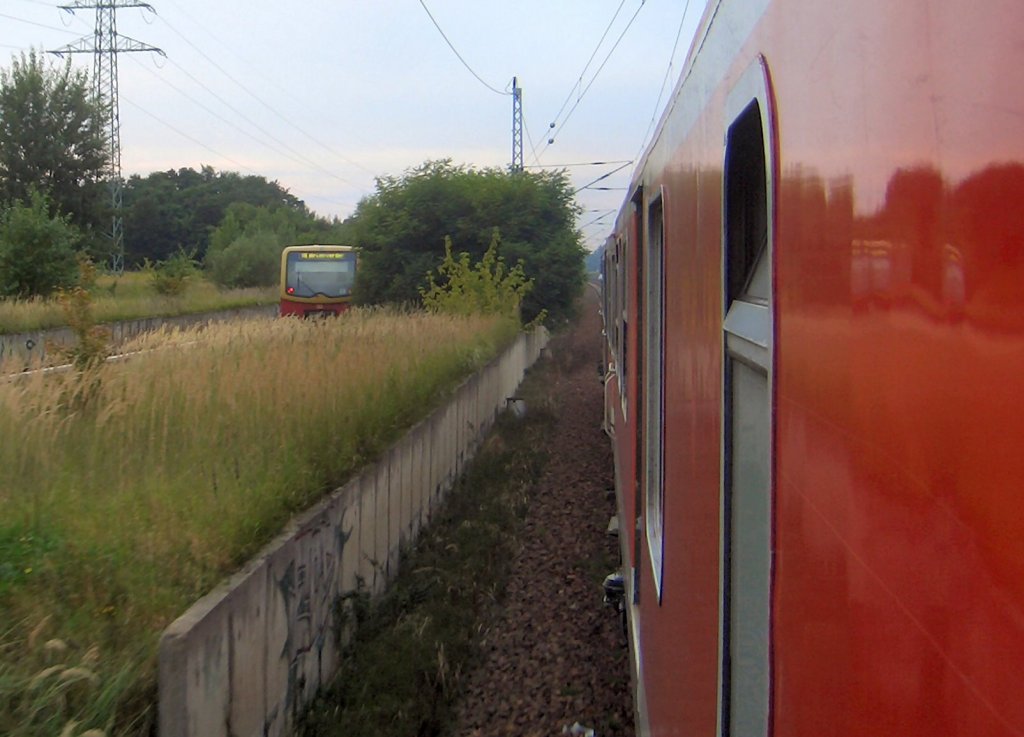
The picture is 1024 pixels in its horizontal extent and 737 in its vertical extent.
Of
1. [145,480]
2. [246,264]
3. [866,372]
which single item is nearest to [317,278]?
[145,480]

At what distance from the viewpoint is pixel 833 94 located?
1.26 m

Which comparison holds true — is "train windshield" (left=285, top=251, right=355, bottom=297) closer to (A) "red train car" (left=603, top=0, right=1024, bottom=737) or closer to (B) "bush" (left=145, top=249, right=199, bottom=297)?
(B) "bush" (left=145, top=249, right=199, bottom=297)

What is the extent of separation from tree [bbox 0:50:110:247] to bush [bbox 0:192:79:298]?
12215mm

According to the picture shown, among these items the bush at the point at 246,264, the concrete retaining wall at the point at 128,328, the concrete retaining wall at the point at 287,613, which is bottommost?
the concrete retaining wall at the point at 287,613

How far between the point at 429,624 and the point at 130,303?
29152 millimetres

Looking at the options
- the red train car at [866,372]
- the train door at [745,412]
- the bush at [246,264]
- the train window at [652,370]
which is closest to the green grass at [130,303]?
the bush at [246,264]

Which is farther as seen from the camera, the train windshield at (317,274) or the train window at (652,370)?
the train windshield at (317,274)

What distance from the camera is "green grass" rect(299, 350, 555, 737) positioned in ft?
18.6

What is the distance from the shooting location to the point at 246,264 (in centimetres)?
5347

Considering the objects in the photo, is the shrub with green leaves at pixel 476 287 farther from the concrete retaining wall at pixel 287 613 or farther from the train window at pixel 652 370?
the train window at pixel 652 370

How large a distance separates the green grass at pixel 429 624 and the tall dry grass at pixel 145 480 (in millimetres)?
994

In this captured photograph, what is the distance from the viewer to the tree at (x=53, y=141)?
42344 millimetres

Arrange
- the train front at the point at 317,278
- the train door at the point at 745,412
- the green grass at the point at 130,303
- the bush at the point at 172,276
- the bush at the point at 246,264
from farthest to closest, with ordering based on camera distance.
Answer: the bush at the point at 246,264 < the bush at the point at 172,276 < the train front at the point at 317,278 < the green grass at the point at 130,303 < the train door at the point at 745,412

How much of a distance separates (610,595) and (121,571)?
11.7 feet
